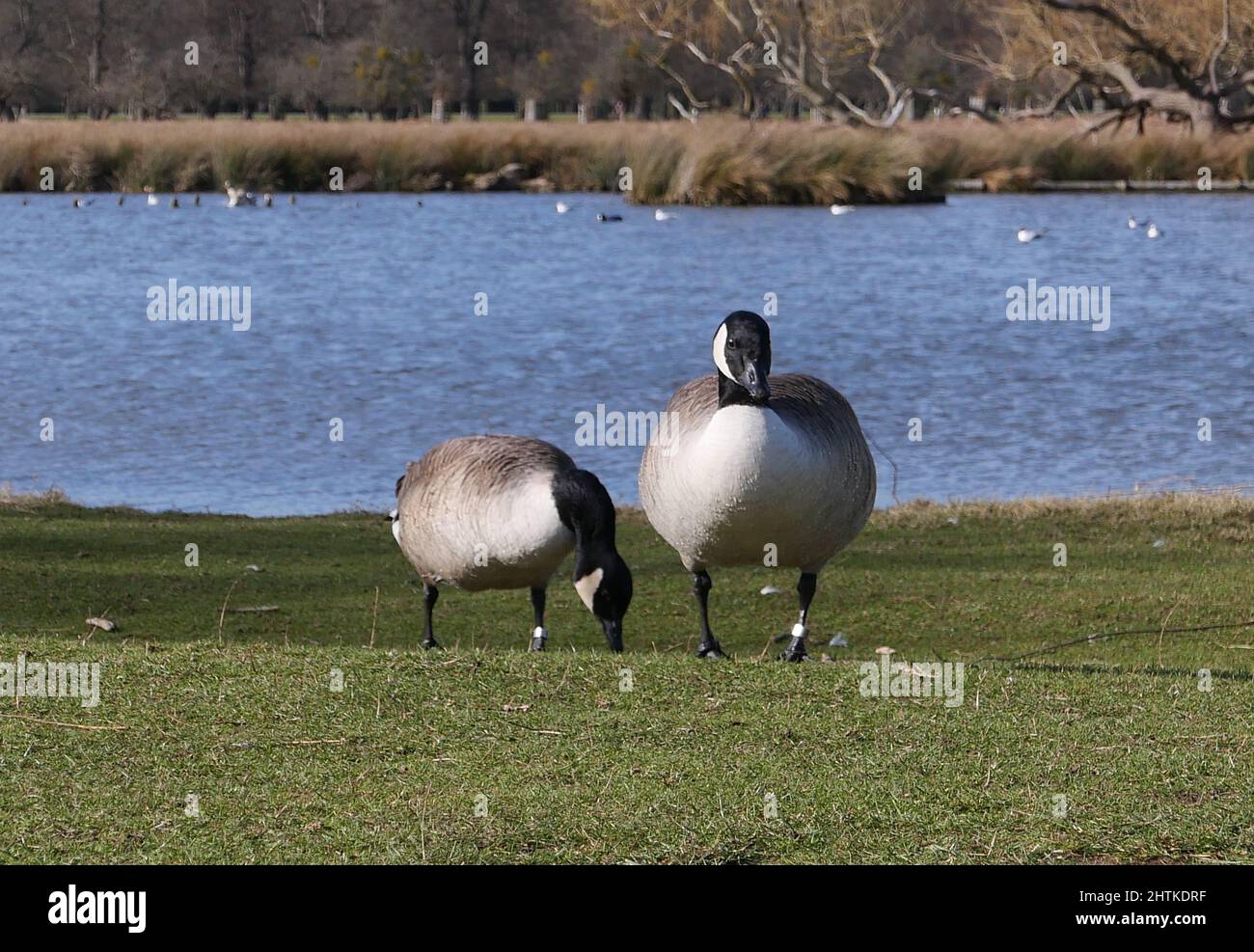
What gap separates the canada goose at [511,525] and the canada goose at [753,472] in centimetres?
29

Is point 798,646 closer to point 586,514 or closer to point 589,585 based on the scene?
point 589,585

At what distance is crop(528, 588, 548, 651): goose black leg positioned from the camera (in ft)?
26.1

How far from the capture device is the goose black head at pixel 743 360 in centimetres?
678

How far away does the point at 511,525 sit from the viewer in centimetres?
774

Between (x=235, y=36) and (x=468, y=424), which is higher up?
(x=235, y=36)

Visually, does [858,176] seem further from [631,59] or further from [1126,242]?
[631,59]

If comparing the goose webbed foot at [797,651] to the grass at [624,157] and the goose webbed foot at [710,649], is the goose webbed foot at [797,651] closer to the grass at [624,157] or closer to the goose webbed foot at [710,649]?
the goose webbed foot at [710,649]

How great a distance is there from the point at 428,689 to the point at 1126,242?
35535 millimetres

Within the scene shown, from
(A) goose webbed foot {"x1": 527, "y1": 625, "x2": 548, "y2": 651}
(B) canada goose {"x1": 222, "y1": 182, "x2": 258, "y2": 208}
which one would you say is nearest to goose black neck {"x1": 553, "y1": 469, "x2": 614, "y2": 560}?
(A) goose webbed foot {"x1": 527, "y1": 625, "x2": 548, "y2": 651}

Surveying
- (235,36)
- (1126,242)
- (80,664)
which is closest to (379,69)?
(235,36)

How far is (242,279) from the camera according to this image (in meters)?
32.8

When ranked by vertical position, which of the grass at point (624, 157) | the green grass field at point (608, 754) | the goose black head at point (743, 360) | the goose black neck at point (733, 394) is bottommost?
the green grass field at point (608, 754)

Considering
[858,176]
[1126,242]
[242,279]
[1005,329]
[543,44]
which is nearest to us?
[1005,329]

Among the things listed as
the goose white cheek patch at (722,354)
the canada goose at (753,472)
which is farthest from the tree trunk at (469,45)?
the goose white cheek patch at (722,354)
